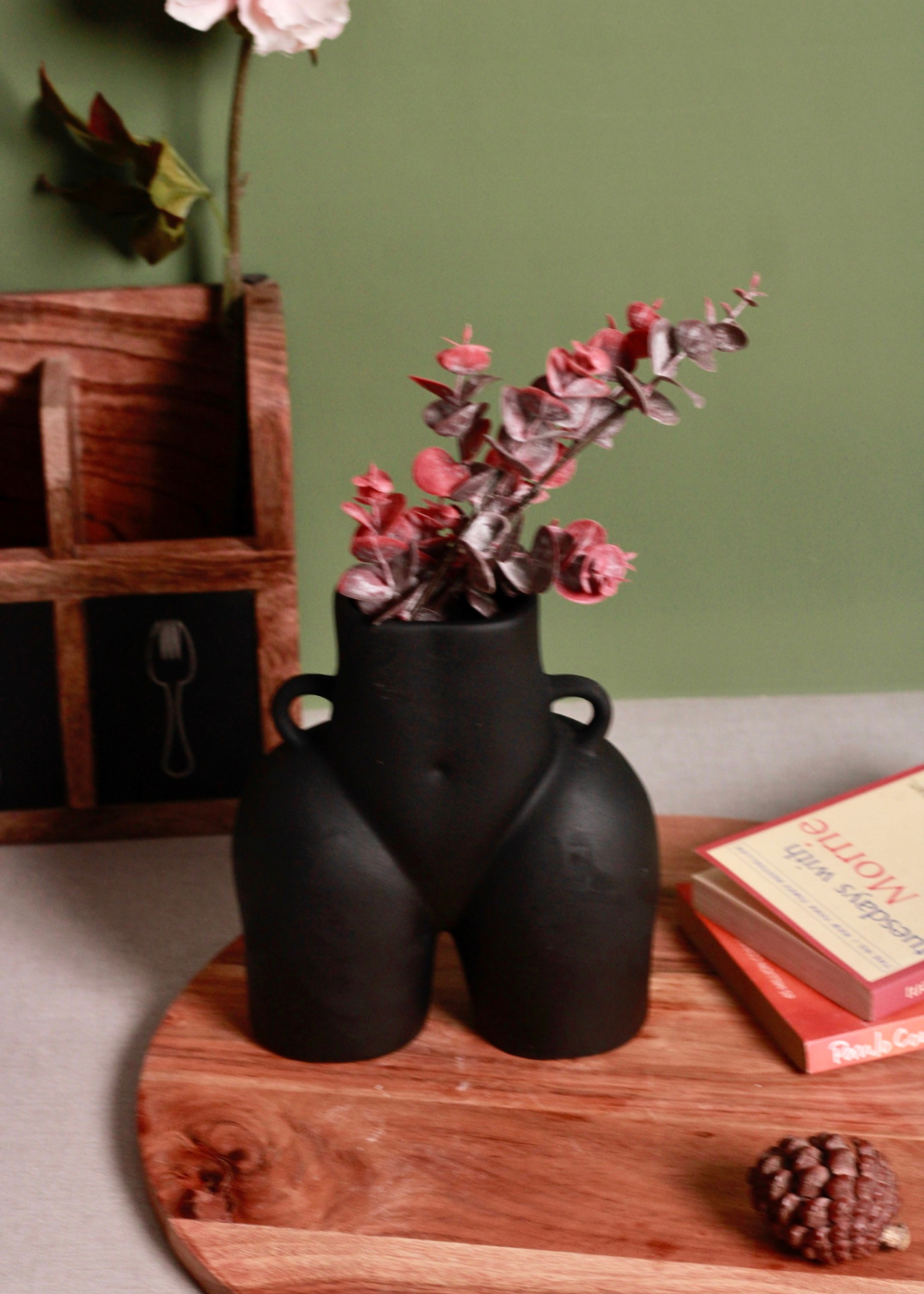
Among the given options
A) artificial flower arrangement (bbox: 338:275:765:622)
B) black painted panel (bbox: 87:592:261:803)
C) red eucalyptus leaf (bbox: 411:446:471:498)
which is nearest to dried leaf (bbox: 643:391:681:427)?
artificial flower arrangement (bbox: 338:275:765:622)

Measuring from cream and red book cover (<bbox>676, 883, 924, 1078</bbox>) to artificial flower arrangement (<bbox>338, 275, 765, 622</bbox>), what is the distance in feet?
0.94

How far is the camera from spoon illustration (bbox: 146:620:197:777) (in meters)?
1.07

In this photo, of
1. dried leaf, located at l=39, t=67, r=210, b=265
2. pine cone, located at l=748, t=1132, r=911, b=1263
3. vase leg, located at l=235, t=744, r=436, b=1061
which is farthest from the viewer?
dried leaf, located at l=39, t=67, r=210, b=265

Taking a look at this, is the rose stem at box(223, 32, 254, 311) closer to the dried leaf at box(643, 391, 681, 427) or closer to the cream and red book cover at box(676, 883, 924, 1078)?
the dried leaf at box(643, 391, 681, 427)

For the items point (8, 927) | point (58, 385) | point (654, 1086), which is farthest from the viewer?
point (58, 385)

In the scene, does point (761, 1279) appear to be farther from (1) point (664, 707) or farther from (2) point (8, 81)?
(2) point (8, 81)

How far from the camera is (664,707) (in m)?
1.38

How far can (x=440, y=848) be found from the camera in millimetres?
729

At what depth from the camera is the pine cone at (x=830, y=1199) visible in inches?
24.3

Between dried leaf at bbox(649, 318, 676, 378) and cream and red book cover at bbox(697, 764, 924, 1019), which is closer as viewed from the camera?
dried leaf at bbox(649, 318, 676, 378)

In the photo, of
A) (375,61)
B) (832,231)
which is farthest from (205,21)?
(832,231)

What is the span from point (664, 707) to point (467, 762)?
70 cm

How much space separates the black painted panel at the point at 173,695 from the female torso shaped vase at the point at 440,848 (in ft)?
1.09

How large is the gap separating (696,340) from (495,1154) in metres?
0.44
